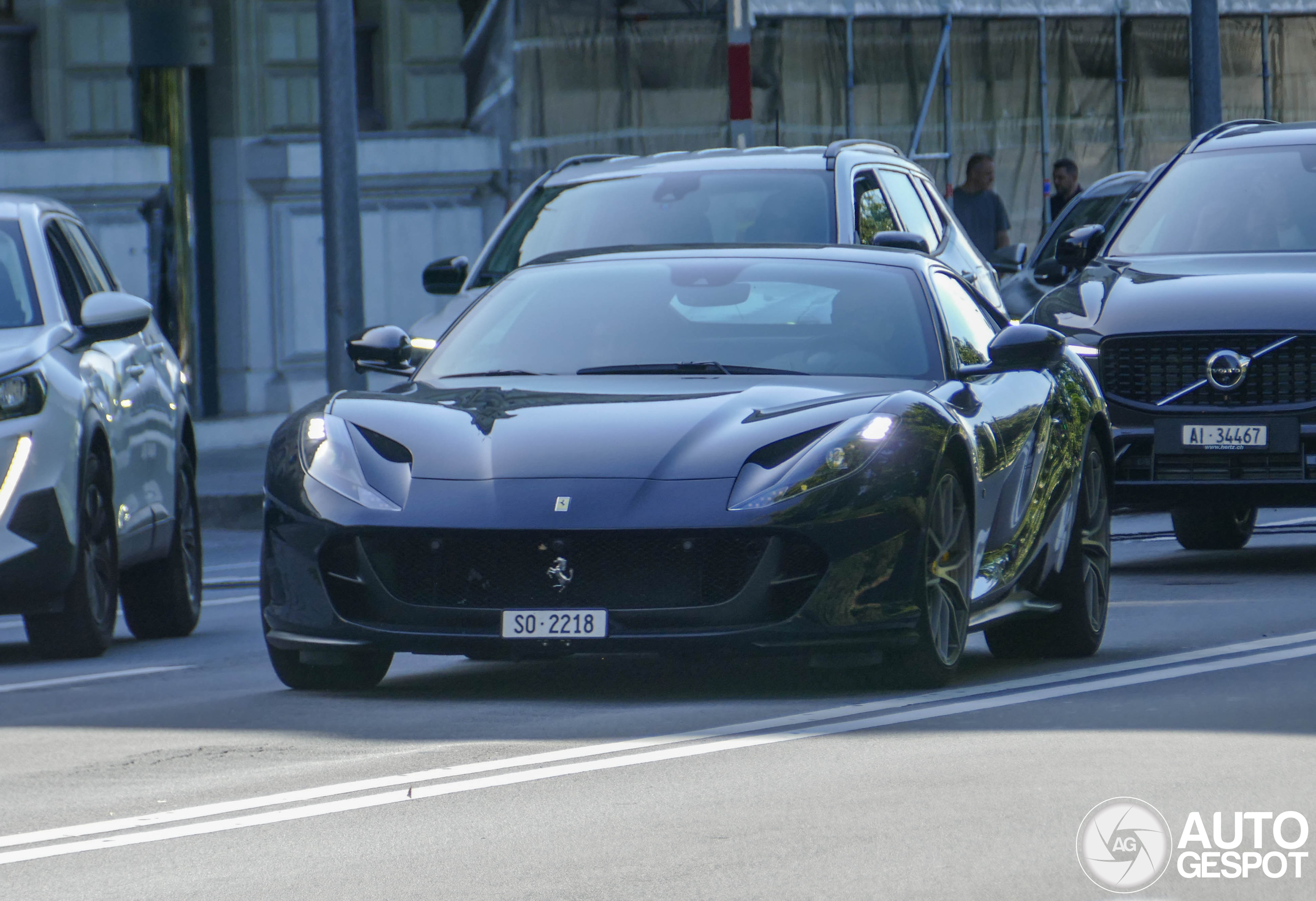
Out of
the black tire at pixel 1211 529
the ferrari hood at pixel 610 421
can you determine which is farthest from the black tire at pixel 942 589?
the black tire at pixel 1211 529

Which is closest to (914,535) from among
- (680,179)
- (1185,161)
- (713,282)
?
(713,282)

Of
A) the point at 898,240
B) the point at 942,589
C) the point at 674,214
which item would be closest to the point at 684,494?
the point at 942,589

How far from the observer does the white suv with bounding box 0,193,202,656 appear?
9820 mm

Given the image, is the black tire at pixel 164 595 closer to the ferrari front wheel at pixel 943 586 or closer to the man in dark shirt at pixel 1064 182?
the ferrari front wheel at pixel 943 586

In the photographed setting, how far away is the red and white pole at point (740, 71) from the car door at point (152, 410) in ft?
22.2

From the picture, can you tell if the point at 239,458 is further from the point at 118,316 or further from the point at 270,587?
the point at 270,587

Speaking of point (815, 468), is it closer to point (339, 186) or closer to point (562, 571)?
point (562, 571)

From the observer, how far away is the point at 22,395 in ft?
32.3

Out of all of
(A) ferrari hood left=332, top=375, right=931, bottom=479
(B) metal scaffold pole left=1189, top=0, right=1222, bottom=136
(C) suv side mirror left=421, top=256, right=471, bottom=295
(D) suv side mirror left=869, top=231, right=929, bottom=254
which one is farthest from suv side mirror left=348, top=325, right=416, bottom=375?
(B) metal scaffold pole left=1189, top=0, right=1222, bottom=136

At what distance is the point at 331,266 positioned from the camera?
17.4 m

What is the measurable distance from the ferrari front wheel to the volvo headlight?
226mm

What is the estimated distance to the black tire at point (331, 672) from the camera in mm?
8312

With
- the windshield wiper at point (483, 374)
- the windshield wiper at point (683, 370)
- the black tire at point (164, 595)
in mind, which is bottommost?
the black tire at point (164, 595)

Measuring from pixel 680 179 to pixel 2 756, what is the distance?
6.65 metres
